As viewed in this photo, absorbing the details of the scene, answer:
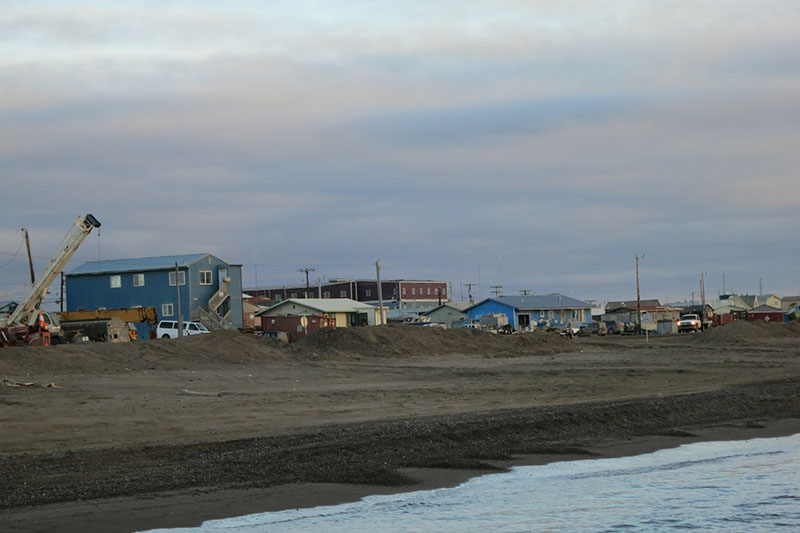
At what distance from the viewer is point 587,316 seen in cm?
11375

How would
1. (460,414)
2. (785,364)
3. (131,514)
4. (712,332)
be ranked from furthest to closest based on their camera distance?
(712,332)
(785,364)
(460,414)
(131,514)

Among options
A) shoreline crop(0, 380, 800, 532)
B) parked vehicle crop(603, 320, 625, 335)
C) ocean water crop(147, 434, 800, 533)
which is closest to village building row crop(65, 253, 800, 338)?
parked vehicle crop(603, 320, 625, 335)

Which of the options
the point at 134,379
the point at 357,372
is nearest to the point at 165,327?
the point at 357,372

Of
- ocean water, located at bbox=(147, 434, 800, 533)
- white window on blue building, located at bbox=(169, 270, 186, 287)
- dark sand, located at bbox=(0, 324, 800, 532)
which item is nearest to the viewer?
ocean water, located at bbox=(147, 434, 800, 533)

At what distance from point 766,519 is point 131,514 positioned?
860 centimetres

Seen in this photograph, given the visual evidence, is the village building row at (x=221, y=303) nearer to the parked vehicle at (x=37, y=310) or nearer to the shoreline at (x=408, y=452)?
the parked vehicle at (x=37, y=310)

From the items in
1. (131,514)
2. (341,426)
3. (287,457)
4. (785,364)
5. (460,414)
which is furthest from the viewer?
(785,364)

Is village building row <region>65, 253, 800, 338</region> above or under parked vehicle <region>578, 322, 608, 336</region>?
above

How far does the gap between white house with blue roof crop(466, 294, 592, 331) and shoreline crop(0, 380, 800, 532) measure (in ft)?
257

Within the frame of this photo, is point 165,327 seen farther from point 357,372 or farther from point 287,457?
point 287,457

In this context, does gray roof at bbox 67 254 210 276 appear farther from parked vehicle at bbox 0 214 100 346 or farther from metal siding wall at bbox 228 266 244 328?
parked vehicle at bbox 0 214 100 346

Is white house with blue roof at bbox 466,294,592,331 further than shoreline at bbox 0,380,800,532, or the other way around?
white house with blue roof at bbox 466,294,592,331

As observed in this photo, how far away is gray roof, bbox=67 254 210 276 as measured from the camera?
79.8m

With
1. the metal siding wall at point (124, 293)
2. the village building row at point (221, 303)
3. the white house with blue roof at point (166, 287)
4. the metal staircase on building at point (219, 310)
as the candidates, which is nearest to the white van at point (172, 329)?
the village building row at point (221, 303)
